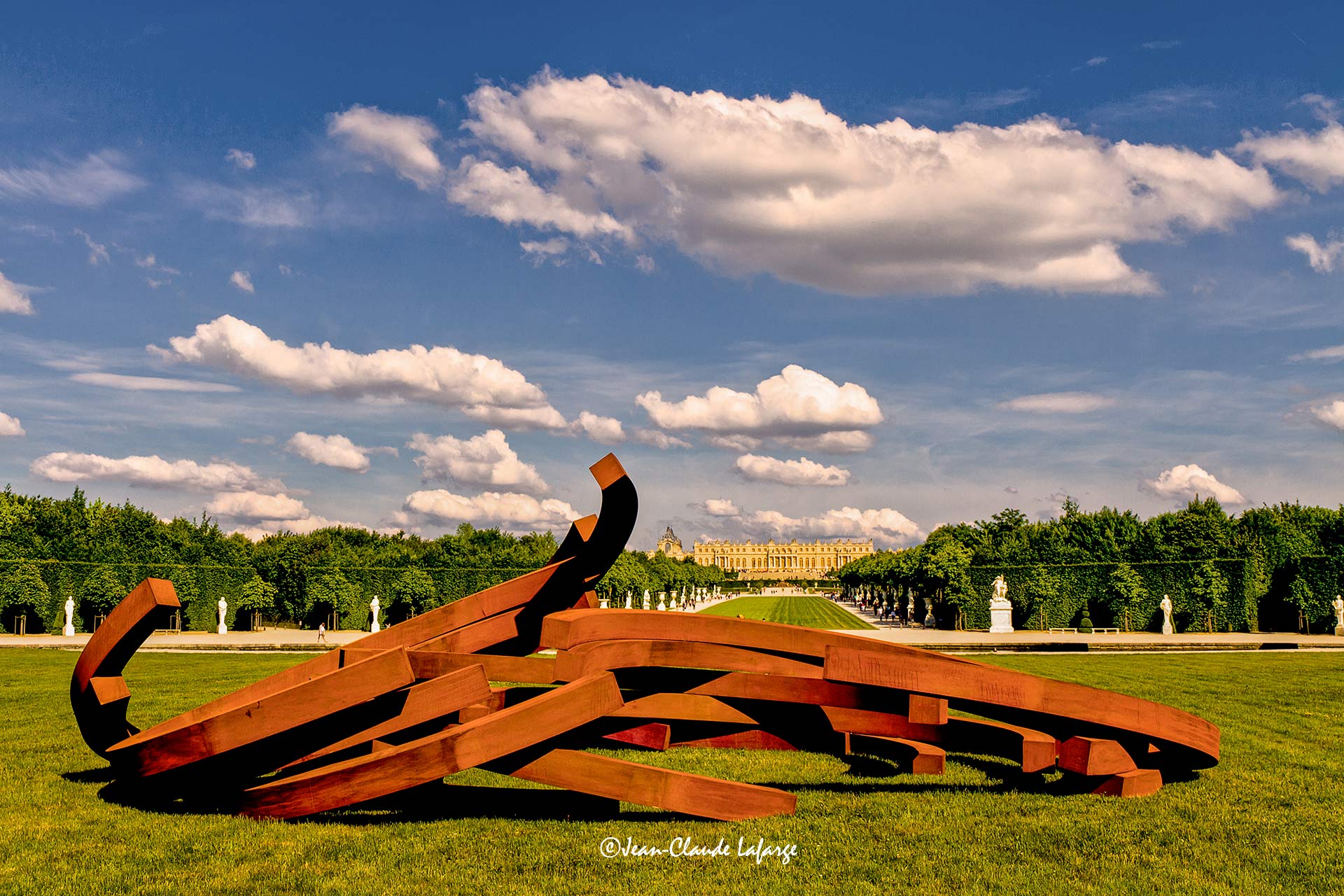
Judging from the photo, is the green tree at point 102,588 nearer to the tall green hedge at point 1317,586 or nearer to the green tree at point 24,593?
the green tree at point 24,593

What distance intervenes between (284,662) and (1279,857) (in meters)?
24.3

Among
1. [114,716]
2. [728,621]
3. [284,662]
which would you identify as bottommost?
[284,662]

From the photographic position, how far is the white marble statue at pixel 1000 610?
48.6 meters

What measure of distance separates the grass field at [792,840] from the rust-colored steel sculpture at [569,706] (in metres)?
0.36

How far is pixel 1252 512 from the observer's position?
5744 cm

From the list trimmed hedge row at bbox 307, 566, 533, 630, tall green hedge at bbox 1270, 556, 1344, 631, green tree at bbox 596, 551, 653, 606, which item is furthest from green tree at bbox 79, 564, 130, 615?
tall green hedge at bbox 1270, 556, 1344, 631

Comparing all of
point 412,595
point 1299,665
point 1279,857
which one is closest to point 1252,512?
point 1299,665

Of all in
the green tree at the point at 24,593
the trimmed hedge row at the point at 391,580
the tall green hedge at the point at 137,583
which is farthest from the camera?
the trimmed hedge row at the point at 391,580

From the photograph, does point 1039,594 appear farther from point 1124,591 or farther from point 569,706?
point 569,706

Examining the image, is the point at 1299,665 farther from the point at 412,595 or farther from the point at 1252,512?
the point at 412,595

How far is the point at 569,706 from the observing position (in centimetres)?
761

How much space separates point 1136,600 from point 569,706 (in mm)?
48178

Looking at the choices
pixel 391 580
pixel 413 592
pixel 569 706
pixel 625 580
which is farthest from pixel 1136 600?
pixel 569 706

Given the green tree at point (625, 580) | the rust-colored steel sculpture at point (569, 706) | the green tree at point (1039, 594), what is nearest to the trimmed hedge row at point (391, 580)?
the green tree at point (625, 580)
